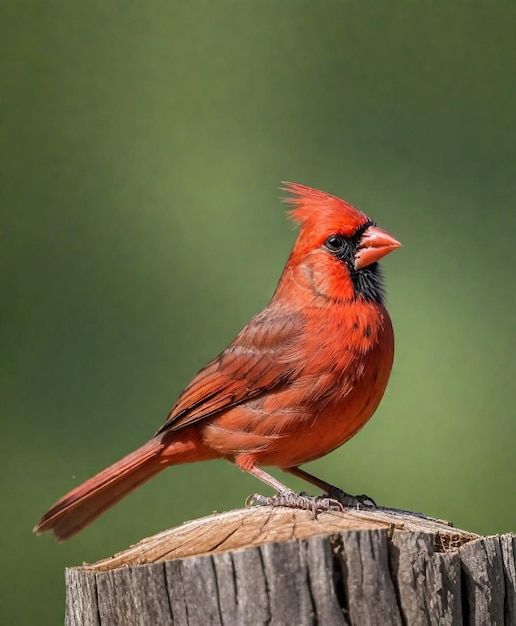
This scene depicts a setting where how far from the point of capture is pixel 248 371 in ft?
8.81

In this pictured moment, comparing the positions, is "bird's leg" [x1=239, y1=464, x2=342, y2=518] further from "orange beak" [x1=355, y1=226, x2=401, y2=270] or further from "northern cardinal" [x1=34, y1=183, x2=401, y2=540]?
"orange beak" [x1=355, y1=226, x2=401, y2=270]

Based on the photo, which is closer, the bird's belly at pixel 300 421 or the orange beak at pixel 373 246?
the bird's belly at pixel 300 421

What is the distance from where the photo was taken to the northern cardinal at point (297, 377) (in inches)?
98.6

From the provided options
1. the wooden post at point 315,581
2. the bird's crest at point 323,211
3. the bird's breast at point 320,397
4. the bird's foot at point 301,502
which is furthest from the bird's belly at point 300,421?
the wooden post at point 315,581

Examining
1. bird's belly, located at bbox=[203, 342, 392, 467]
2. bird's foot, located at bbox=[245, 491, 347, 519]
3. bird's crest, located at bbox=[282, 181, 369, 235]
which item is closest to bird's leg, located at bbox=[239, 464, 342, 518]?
bird's foot, located at bbox=[245, 491, 347, 519]

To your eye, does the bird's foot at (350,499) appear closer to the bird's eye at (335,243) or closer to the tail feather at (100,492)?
the tail feather at (100,492)

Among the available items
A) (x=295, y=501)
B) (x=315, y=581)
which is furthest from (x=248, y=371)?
(x=315, y=581)

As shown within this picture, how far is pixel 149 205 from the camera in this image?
3.90m

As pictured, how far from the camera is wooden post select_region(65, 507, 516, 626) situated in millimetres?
1544

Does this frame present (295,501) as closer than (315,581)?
No

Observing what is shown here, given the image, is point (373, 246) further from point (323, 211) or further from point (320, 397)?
point (320, 397)

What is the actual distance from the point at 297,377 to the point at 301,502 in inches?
21.2

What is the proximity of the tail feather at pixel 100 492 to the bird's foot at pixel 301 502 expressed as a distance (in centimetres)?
49

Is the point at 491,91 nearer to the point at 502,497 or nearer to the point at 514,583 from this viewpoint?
the point at 502,497
